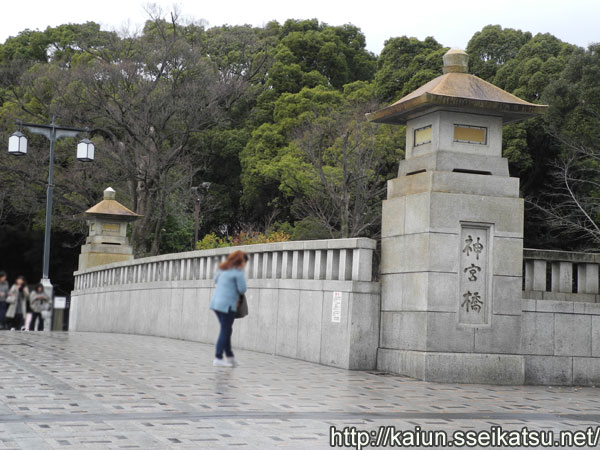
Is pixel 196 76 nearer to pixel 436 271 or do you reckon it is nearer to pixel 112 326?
pixel 112 326

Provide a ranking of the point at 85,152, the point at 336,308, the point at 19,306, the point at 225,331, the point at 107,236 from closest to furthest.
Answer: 1. the point at 225,331
2. the point at 336,308
3. the point at 19,306
4. the point at 85,152
5. the point at 107,236

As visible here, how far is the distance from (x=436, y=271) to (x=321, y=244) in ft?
7.67

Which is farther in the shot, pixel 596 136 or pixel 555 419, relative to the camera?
pixel 596 136

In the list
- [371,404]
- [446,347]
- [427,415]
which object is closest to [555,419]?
[427,415]

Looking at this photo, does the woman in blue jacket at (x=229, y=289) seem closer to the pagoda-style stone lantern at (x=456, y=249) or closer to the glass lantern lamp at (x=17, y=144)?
the pagoda-style stone lantern at (x=456, y=249)

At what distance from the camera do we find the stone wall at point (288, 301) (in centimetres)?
1195

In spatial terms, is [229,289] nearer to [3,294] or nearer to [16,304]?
[3,294]

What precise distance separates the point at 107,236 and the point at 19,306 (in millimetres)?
5978

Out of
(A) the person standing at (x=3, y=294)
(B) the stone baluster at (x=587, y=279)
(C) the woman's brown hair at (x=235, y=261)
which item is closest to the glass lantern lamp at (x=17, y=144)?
(A) the person standing at (x=3, y=294)

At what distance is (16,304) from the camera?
869 inches

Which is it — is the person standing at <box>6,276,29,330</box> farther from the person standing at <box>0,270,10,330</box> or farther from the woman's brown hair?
the woman's brown hair

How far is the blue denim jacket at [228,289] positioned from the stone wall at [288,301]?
63.0 inches

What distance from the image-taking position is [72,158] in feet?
130

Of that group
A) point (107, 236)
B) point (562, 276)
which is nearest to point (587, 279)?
point (562, 276)
